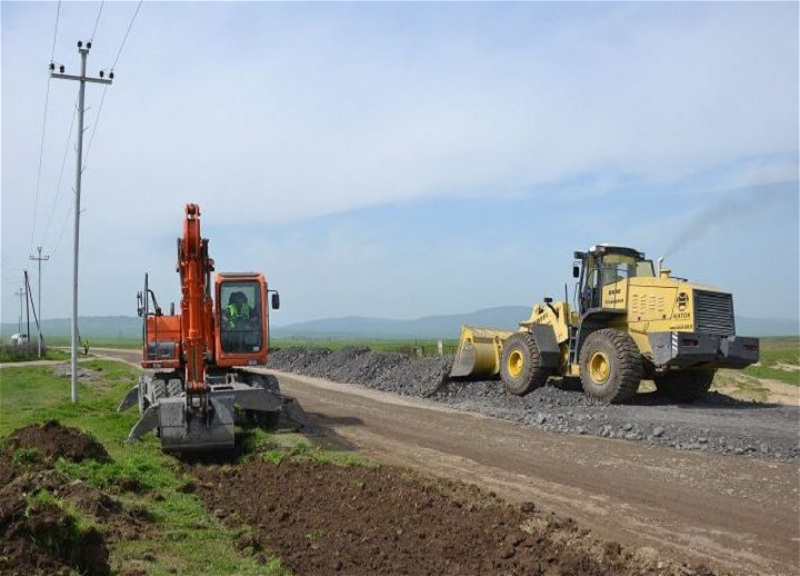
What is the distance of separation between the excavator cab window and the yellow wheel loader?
7508 millimetres

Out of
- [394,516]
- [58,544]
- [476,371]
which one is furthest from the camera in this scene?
[476,371]

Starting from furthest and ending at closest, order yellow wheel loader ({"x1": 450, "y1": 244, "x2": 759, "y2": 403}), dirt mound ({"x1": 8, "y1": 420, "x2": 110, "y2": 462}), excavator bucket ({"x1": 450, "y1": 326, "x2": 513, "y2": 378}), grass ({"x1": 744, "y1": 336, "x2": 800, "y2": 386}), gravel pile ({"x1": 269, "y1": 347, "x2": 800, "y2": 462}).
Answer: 1. grass ({"x1": 744, "y1": 336, "x2": 800, "y2": 386})
2. excavator bucket ({"x1": 450, "y1": 326, "x2": 513, "y2": 378})
3. yellow wheel loader ({"x1": 450, "y1": 244, "x2": 759, "y2": 403})
4. gravel pile ({"x1": 269, "y1": 347, "x2": 800, "y2": 462})
5. dirt mound ({"x1": 8, "y1": 420, "x2": 110, "y2": 462})

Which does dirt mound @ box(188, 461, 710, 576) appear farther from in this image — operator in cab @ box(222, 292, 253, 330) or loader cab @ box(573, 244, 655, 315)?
loader cab @ box(573, 244, 655, 315)

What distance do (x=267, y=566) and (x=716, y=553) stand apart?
4.15 metres

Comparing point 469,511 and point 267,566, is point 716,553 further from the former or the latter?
point 267,566

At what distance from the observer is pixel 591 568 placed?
641 centimetres

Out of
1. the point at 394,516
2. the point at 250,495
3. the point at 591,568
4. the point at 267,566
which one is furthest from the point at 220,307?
the point at 591,568

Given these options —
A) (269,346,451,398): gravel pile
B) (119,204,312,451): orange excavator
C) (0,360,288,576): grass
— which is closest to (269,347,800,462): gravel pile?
(269,346,451,398): gravel pile

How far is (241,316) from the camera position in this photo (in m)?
14.5

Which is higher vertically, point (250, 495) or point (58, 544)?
point (58, 544)

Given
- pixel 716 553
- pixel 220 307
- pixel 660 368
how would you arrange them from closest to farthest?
pixel 716 553, pixel 220 307, pixel 660 368

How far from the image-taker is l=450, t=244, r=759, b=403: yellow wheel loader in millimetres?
16078

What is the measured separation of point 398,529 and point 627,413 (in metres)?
9.02

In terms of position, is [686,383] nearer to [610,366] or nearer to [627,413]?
[610,366]
